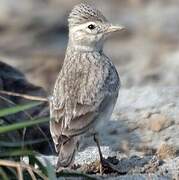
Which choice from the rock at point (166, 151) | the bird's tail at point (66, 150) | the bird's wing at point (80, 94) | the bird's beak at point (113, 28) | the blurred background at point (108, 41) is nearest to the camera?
the bird's tail at point (66, 150)

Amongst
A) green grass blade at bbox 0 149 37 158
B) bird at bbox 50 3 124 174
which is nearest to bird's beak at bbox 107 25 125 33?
bird at bbox 50 3 124 174

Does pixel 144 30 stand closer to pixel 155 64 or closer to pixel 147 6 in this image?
pixel 147 6

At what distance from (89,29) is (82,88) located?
1.13 m

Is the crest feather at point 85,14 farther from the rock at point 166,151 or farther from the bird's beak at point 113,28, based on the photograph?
the rock at point 166,151

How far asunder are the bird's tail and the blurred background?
6.00 m

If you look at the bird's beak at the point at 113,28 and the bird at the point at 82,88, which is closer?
the bird at the point at 82,88

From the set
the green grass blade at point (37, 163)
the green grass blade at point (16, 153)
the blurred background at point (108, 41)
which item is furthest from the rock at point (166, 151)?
the blurred background at point (108, 41)

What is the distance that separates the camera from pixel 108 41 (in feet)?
56.4

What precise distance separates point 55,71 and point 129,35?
8.87 feet

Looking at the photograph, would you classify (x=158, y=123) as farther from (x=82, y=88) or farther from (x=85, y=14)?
(x=82, y=88)


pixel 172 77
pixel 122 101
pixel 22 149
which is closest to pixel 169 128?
pixel 122 101

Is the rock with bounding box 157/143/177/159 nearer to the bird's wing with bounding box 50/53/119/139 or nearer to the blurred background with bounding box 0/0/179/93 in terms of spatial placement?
the bird's wing with bounding box 50/53/119/139

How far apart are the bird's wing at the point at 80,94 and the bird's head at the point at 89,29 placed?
49 centimetres

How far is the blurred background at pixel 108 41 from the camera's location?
49.2 feet
